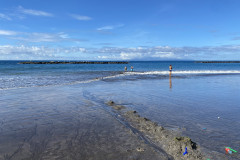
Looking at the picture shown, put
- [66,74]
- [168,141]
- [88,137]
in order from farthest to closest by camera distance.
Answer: [66,74]
[88,137]
[168,141]

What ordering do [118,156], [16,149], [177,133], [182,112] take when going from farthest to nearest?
1. [182,112]
2. [177,133]
3. [16,149]
4. [118,156]

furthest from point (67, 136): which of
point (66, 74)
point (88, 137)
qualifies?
point (66, 74)

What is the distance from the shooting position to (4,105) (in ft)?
35.8

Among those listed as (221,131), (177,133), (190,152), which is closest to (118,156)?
(190,152)

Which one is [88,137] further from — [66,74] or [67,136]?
[66,74]

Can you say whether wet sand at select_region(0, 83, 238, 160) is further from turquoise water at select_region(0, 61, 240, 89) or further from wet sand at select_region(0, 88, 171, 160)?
turquoise water at select_region(0, 61, 240, 89)

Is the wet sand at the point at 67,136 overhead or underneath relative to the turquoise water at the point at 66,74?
overhead

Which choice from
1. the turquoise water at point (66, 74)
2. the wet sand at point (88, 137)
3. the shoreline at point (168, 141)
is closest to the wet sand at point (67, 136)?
the wet sand at point (88, 137)

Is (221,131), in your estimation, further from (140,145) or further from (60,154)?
(60,154)

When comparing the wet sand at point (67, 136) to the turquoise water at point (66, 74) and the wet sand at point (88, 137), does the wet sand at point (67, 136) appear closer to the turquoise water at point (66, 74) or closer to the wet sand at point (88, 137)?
the wet sand at point (88, 137)

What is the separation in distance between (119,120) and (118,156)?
3168 millimetres

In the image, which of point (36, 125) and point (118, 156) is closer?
point (118, 156)

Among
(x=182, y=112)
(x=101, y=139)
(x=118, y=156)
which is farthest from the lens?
(x=182, y=112)

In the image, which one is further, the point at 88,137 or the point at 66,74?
the point at 66,74
